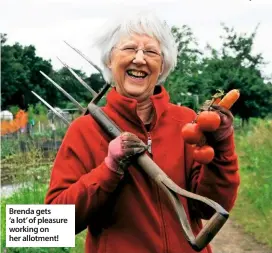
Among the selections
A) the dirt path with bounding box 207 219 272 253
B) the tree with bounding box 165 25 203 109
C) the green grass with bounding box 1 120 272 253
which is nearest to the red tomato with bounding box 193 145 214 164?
the green grass with bounding box 1 120 272 253

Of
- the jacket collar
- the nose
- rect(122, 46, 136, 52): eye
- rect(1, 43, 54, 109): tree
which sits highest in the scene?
rect(1, 43, 54, 109): tree

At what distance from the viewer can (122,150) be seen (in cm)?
143

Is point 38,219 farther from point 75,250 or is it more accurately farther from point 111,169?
point 75,250

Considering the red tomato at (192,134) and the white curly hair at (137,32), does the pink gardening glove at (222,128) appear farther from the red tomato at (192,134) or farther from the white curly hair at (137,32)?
the white curly hair at (137,32)

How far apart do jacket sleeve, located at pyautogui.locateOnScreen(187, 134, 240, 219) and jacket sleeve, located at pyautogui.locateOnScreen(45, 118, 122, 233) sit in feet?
0.73

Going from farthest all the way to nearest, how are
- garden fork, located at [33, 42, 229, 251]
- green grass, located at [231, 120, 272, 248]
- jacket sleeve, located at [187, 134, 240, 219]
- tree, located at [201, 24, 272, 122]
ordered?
tree, located at [201, 24, 272, 122] → green grass, located at [231, 120, 272, 248] → jacket sleeve, located at [187, 134, 240, 219] → garden fork, located at [33, 42, 229, 251]

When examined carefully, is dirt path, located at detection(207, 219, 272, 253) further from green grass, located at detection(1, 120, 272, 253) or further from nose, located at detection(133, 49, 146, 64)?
nose, located at detection(133, 49, 146, 64)

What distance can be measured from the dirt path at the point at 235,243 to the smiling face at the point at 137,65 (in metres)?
2.86

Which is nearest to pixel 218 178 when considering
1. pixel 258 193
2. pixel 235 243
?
pixel 235 243

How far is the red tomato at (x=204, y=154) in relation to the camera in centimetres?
144

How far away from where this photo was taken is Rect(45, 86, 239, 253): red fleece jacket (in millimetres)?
1491
